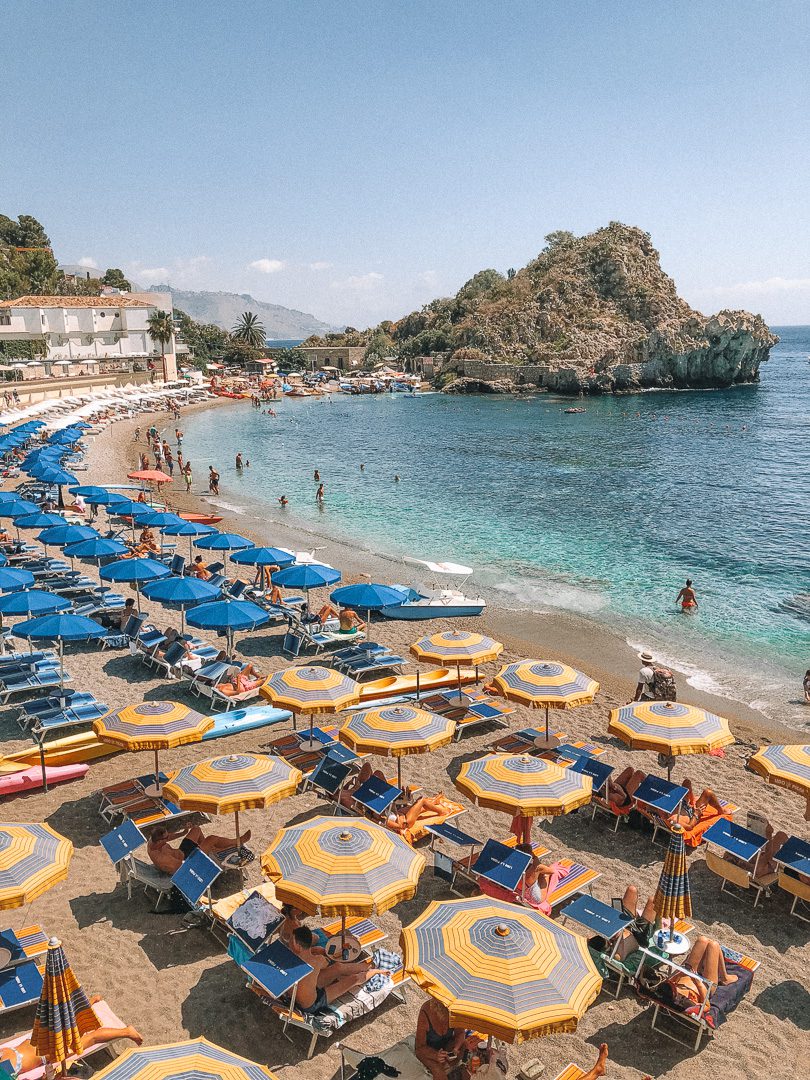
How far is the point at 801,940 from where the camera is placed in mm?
8250

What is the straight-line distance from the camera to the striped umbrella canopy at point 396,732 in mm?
9688

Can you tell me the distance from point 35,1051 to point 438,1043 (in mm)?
3148

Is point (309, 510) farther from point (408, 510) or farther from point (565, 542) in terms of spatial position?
point (565, 542)

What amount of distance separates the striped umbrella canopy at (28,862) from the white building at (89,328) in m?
77.6

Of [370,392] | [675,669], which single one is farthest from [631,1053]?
[370,392]

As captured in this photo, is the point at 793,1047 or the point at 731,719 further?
the point at 731,719

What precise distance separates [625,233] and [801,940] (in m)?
144

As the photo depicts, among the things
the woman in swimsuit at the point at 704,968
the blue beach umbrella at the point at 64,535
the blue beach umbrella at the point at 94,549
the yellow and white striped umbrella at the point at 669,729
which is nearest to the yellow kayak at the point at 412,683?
the yellow and white striped umbrella at the point at 669,729

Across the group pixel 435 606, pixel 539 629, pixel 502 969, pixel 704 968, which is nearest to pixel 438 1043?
pixel 502 969

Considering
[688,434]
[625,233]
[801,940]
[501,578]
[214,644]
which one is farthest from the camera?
[625,233]

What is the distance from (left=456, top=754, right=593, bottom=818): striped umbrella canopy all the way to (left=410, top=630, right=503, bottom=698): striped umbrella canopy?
11.8 ft

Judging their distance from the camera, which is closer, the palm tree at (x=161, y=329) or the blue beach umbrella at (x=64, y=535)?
the blue beach umbrella at (x=64, y=535)

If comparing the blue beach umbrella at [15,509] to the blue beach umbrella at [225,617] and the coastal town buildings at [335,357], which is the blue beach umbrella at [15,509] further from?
the coastal town buildings at [335,357]

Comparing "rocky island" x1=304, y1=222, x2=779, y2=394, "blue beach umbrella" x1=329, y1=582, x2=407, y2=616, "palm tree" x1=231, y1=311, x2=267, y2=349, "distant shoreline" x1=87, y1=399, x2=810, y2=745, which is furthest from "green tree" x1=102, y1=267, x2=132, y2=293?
"blue beach umbrella" x1=329, y1=582, x2=407, y2=616
